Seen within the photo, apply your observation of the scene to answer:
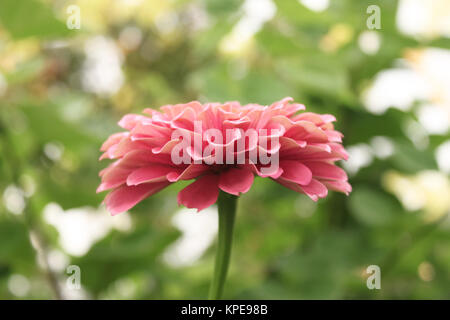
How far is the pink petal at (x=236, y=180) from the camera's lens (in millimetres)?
163

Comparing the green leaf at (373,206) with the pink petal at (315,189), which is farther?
the green leaf at (373,206)

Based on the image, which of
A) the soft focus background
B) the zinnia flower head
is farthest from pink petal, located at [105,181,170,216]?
the soft focus background

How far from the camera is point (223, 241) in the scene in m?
0.19

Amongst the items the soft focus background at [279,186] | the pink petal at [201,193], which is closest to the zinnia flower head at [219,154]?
the pink petal at [201,193]

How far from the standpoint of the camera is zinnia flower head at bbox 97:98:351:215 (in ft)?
0.55

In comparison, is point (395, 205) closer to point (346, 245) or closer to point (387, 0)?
point (346, 245)

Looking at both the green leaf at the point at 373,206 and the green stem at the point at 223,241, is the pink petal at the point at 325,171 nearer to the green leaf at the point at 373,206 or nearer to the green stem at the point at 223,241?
the green stem at the point at 223,241

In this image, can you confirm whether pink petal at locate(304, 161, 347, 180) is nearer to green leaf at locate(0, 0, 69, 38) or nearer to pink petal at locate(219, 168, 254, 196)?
pink petal at locate(219, 168, 254, 196)

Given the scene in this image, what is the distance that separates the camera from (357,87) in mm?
440

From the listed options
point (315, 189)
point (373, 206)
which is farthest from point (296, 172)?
point (373, 206)

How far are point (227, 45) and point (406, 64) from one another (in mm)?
193

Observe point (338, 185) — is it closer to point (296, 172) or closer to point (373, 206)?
point (296, 172)

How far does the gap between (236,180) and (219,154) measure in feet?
0.04

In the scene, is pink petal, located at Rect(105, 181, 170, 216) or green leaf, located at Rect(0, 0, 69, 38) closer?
pink petal, located at Rect(105, 181, 170, 216)
